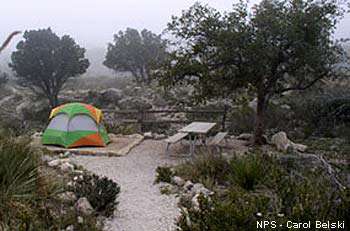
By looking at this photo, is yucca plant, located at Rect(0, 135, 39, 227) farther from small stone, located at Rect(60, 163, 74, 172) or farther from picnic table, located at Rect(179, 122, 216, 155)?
picnic table, located at Rect(179, 122, 216, 155)

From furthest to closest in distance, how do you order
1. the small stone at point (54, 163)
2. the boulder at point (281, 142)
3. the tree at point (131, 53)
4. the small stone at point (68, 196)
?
the tree at point (131, 53) < the boulder at point (281, 142) < the small stone at point (54, 163) < the small stone at point (68, 196)

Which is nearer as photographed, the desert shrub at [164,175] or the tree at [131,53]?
the desert shrub at [164,175]

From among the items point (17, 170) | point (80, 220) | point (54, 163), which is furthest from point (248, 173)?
point (54, 163)

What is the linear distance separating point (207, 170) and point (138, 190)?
50.9 inches

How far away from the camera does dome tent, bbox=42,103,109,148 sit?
39.8 ft

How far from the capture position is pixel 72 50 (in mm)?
23594

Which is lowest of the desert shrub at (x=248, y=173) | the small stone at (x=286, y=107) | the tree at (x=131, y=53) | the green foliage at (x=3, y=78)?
the desert shrub at (x=248, y=173)

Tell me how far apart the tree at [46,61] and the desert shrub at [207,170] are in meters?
15.5

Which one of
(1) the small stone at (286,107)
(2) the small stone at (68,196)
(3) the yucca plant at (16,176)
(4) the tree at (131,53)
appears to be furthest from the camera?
(4) the tree at (131,53)

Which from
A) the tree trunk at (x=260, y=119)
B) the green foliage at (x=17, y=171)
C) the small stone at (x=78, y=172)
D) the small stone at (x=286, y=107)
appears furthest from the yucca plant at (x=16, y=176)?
the small stone at (x=286, y=107)

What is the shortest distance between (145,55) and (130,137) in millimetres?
19100

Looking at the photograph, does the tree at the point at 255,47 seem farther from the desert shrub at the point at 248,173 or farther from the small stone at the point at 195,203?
the small stone at the point at 195,203

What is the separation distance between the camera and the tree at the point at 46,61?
22.9 m

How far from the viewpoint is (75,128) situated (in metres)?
12.3
